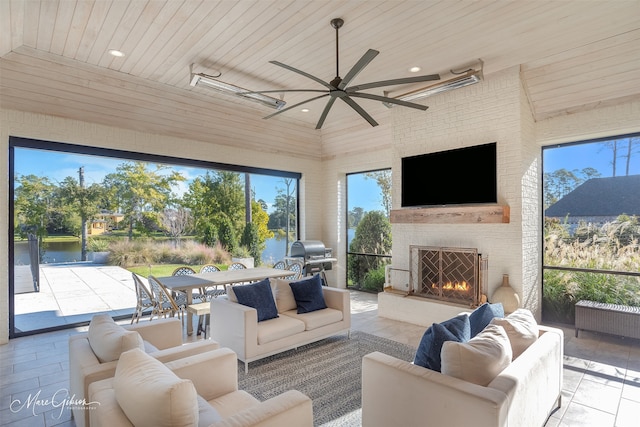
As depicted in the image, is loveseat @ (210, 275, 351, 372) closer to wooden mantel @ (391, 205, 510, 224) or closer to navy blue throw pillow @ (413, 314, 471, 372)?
wooden mantel @ (391, 205, 510, 224)

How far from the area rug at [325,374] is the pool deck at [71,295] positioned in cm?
297

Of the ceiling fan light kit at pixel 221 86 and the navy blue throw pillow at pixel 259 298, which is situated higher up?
the ceiling fan light kit at pixel 221 86

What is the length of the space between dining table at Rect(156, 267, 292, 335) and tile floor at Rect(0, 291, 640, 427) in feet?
4.31

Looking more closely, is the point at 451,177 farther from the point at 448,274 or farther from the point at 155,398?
the point at 155,398

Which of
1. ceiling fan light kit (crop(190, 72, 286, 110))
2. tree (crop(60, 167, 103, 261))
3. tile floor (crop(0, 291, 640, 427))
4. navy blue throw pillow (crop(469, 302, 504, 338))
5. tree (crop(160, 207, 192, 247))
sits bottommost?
tile floor (crop(0, 291, 640, 427))

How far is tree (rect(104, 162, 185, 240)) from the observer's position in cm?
532

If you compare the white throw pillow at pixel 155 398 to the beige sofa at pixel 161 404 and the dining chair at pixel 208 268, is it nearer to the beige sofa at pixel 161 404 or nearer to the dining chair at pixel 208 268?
the beige sofa at pixel 161 404

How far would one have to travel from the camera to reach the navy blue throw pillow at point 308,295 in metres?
4.16

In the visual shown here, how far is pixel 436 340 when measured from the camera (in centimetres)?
215

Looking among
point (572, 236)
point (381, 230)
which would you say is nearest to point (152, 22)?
point (381, 230)

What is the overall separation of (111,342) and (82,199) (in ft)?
Result: 12.2

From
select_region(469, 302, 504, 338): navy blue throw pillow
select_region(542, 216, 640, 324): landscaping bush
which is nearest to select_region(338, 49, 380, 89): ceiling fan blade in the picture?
select_region(469, 302, 504, 338): navy blue throw pillow

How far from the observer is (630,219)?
4520mm

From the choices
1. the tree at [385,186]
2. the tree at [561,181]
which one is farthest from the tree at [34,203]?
the tree at [561,181]
